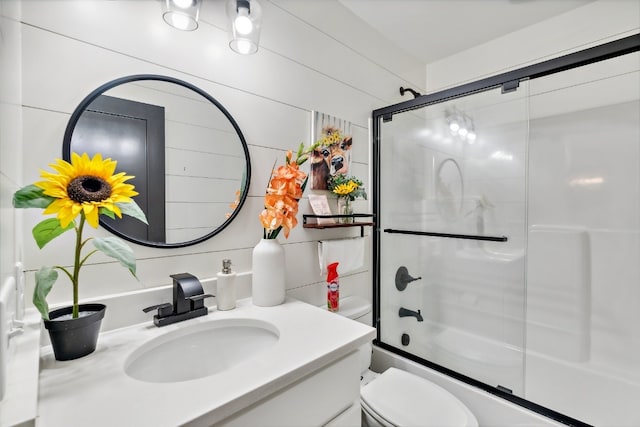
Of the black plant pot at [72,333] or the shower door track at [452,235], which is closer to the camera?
the black plant pot at [72,333]

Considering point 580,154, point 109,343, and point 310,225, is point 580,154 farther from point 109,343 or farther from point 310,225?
point 109,343

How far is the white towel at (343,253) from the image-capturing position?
1.41 meters

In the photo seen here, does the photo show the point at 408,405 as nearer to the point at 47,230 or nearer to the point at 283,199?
the point at 283,199

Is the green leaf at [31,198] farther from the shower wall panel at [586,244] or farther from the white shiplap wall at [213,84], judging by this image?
the shower wall panel at [586,244]

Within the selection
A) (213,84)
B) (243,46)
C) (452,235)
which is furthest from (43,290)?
(452,235)

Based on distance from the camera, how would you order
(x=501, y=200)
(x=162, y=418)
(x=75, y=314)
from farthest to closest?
(x=501, y=200) → (x=75, y=314) → (x=162, y=418)

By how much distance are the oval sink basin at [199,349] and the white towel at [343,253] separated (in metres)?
0.55

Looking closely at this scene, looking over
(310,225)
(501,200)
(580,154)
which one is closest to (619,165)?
(580,154)

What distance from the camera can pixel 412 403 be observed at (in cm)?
117

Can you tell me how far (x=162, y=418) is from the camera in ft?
1.62

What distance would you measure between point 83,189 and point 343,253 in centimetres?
111

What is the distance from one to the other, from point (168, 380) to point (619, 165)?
2.32m

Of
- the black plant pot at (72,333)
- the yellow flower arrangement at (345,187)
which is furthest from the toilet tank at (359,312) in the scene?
the black plant pot at (72,333)

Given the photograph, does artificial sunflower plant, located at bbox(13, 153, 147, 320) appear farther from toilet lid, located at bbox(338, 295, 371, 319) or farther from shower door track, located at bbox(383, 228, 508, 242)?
shower door track, located at bbox(383, 228, 508, 242)
